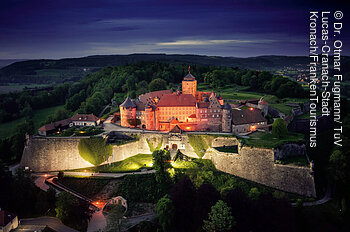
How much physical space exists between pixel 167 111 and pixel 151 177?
14015mm

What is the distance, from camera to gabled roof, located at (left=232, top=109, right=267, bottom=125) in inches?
1842

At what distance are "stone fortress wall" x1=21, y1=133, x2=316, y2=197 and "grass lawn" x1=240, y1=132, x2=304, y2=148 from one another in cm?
87

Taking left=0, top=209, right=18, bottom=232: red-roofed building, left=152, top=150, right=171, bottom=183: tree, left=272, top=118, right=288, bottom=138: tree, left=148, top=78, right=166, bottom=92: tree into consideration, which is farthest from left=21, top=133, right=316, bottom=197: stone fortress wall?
left=148, top=78, right=166, bottom=92: tree

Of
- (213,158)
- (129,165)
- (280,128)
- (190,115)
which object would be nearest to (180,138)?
(190,115)

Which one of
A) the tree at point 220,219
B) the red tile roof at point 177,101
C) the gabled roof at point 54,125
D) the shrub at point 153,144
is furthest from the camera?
the gabled roof at point 54,125

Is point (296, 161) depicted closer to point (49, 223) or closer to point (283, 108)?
point (283, 108)

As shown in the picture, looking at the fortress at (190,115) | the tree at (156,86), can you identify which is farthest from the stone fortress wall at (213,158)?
the tree at (156,86)

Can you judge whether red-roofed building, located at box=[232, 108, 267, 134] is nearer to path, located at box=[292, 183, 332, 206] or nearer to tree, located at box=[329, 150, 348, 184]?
tree, located at box=[329, 150, 348, 184]

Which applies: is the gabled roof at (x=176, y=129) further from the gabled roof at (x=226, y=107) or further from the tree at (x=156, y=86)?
the tree at (x=156, y=86)

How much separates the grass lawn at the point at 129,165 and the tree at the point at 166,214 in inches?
461

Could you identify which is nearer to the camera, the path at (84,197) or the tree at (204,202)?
the tree at (204,202)

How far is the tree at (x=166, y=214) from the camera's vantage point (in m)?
32.4

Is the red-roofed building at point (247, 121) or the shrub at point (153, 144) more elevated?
the red-roofed building at point (247, 121)

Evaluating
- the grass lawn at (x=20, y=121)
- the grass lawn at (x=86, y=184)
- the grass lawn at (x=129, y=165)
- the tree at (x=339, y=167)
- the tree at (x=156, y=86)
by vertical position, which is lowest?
the grass lawn at (x=86, y=184)
